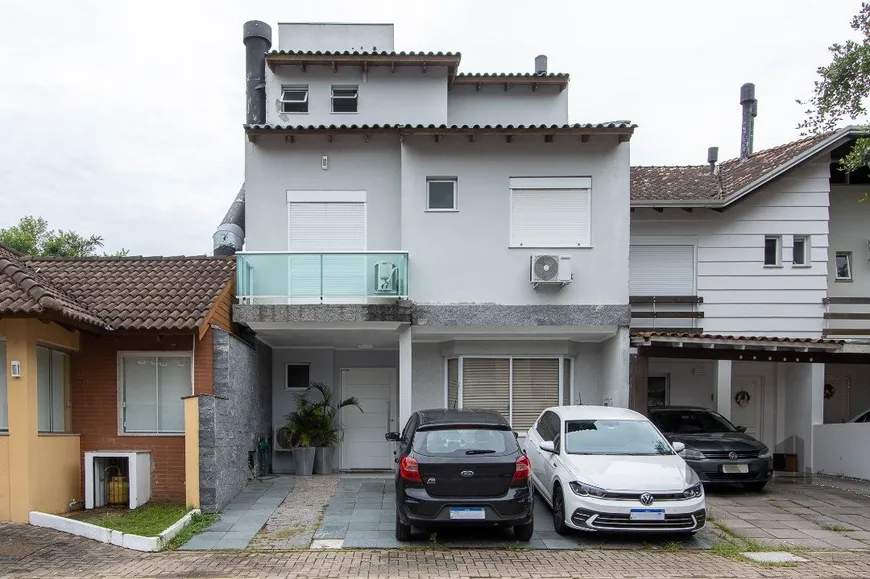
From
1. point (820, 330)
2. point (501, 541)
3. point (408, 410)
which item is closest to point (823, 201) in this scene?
point (820, 330)

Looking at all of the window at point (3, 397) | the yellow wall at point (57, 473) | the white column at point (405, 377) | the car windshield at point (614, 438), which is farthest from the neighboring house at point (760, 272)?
the window at point (3, 397)

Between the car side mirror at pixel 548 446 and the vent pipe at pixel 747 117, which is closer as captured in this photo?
the car side mirror at pixel 548 446

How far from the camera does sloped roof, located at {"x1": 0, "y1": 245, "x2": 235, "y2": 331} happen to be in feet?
34.0

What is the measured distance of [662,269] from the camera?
1661cm

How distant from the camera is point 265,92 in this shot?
18.1m

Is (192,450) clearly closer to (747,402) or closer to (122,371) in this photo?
(122,371)

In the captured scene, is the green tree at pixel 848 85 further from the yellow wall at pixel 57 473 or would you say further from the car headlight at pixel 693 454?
the yellow wall at pixel 57 473

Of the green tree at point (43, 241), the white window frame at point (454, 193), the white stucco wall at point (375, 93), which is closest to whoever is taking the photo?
the white window frame at point (454, 193)

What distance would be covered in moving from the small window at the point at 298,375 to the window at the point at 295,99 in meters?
6.06

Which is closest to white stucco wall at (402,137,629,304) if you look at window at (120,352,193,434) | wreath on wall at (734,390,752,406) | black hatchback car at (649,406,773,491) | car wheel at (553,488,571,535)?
black hatchback car at (649,406,773,491)

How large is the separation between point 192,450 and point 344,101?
9.45 meters

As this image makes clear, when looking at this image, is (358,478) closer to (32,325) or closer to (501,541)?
(501,541)

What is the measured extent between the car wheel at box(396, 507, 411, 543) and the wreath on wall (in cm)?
1103

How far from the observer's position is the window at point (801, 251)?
54.5 feet
